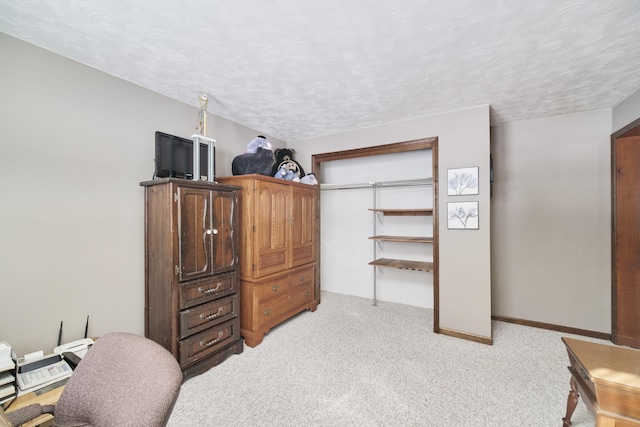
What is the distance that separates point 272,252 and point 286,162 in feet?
4.47

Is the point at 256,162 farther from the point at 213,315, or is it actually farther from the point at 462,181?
the point at 462,181

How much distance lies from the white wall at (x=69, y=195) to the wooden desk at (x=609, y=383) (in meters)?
3.17

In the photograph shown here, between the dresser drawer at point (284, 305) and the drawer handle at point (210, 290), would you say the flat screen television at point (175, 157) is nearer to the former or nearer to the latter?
the drawer handle at point (210, 290)

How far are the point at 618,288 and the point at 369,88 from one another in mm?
3329

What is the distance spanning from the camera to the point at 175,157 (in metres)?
2.32

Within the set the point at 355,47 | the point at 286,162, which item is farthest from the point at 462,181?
the point at 286,162

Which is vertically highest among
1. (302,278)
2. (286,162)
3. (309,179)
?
(286,162)

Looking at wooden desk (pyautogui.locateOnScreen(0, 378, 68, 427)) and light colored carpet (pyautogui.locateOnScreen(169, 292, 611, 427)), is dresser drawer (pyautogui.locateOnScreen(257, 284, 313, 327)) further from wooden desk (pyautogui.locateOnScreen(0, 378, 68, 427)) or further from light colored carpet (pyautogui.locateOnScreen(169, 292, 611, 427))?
wooden desk (pyautogui.locateOnScreen(0, 378, 68, 427))

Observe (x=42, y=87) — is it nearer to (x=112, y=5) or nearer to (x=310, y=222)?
(x=112, y=5)

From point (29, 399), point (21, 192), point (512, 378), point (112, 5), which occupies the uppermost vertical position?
point (112, 5)

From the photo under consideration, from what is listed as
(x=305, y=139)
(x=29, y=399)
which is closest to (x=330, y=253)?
(x=305, y=139)

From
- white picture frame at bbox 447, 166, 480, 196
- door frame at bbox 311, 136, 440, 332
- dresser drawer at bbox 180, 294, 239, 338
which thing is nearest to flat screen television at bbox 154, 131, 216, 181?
dresser drawer at bbox 180, 294, 239, 338

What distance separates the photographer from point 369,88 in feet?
7.62

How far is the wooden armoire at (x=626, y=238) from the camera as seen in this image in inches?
100
